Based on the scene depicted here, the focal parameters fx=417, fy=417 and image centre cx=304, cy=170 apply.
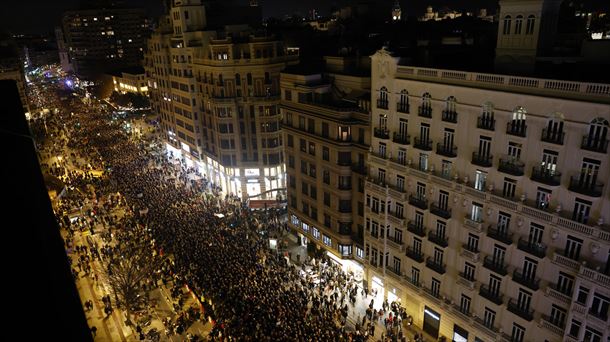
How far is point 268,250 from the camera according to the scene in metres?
51.5

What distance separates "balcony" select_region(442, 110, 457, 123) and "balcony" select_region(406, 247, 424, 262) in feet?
41.2

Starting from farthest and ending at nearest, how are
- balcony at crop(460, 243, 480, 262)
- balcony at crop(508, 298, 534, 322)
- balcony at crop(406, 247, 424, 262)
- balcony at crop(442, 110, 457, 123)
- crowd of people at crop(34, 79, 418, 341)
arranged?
balcony at crop(406, 247, 424, 262) → crowd of people at crop(34, 79, 418, 341) → balcony at crop(460, 243, 480, 262) → balcony at crop(442, 110, 457, 123) → balcony at crop(508, 298, 534, 322)

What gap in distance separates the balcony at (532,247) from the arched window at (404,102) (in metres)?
14.1

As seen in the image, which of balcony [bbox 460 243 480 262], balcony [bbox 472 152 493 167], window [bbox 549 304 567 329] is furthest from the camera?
balcony [bbox 460 243 480 262]

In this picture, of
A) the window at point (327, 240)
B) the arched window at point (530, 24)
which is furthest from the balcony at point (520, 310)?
the window at point (327, 240)

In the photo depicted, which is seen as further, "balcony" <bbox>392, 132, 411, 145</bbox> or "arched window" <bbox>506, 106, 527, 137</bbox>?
"balcony" <bbox>392, 132, 411, 145</bbox>

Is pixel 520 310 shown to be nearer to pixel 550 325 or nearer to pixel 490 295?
pixel 550 325

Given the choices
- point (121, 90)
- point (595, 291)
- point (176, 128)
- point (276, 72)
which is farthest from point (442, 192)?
point (121, 90)

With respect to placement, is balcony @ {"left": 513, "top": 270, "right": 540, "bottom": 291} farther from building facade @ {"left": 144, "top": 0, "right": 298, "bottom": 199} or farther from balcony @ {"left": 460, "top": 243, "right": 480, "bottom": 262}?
building facade @ {"left": 144, "top": 0, "right": 298, "bottom": 199}

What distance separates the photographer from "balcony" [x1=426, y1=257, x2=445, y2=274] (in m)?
36.1

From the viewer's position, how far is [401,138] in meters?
37.7

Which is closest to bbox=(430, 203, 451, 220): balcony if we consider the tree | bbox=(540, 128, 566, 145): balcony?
bbox=(540, 128, 566, 145): balcony

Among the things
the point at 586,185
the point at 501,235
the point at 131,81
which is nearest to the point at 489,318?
the point at 501,235

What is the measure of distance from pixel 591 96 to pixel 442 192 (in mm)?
13183
